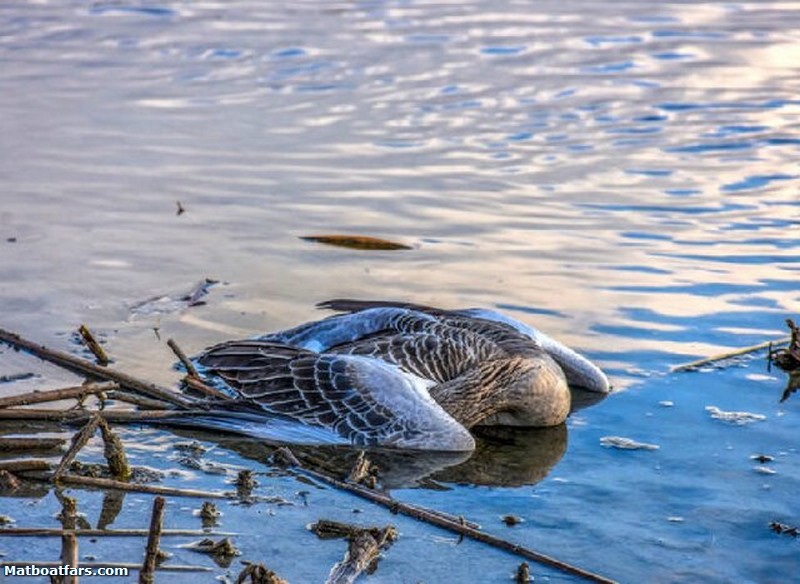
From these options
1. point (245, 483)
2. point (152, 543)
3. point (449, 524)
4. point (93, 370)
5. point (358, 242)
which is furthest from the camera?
point (358, 242)

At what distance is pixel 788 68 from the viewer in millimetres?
18422

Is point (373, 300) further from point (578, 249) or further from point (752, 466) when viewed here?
point (752, 466)

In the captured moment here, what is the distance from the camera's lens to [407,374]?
28.1ft

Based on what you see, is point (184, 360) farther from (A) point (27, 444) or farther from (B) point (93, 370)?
(A) point (27, 444)

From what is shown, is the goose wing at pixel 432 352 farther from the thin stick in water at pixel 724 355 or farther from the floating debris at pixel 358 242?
the floating debris at pixel 358 242

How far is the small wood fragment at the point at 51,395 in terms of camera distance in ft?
25.9

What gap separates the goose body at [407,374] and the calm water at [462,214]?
22 centimetres

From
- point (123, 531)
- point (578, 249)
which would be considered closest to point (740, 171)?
point (578, 249)

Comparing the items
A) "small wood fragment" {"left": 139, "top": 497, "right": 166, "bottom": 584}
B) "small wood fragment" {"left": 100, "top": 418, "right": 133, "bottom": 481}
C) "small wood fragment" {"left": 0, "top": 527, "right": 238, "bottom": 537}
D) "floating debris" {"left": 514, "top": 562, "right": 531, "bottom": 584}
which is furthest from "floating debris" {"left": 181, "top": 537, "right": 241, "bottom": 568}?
"floating debris" {"left": 514, "top": 562, "right": 531, "bottom": 584}

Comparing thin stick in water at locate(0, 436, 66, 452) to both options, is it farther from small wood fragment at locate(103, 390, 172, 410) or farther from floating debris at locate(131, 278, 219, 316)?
floating debris at locate(131, 278, 219, 316)

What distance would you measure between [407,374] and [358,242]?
140 inches

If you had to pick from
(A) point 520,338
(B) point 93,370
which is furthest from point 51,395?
(A) point 520,338

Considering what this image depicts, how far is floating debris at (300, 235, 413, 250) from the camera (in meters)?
12.0

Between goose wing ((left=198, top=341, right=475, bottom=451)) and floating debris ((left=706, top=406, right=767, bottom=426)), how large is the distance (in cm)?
149
